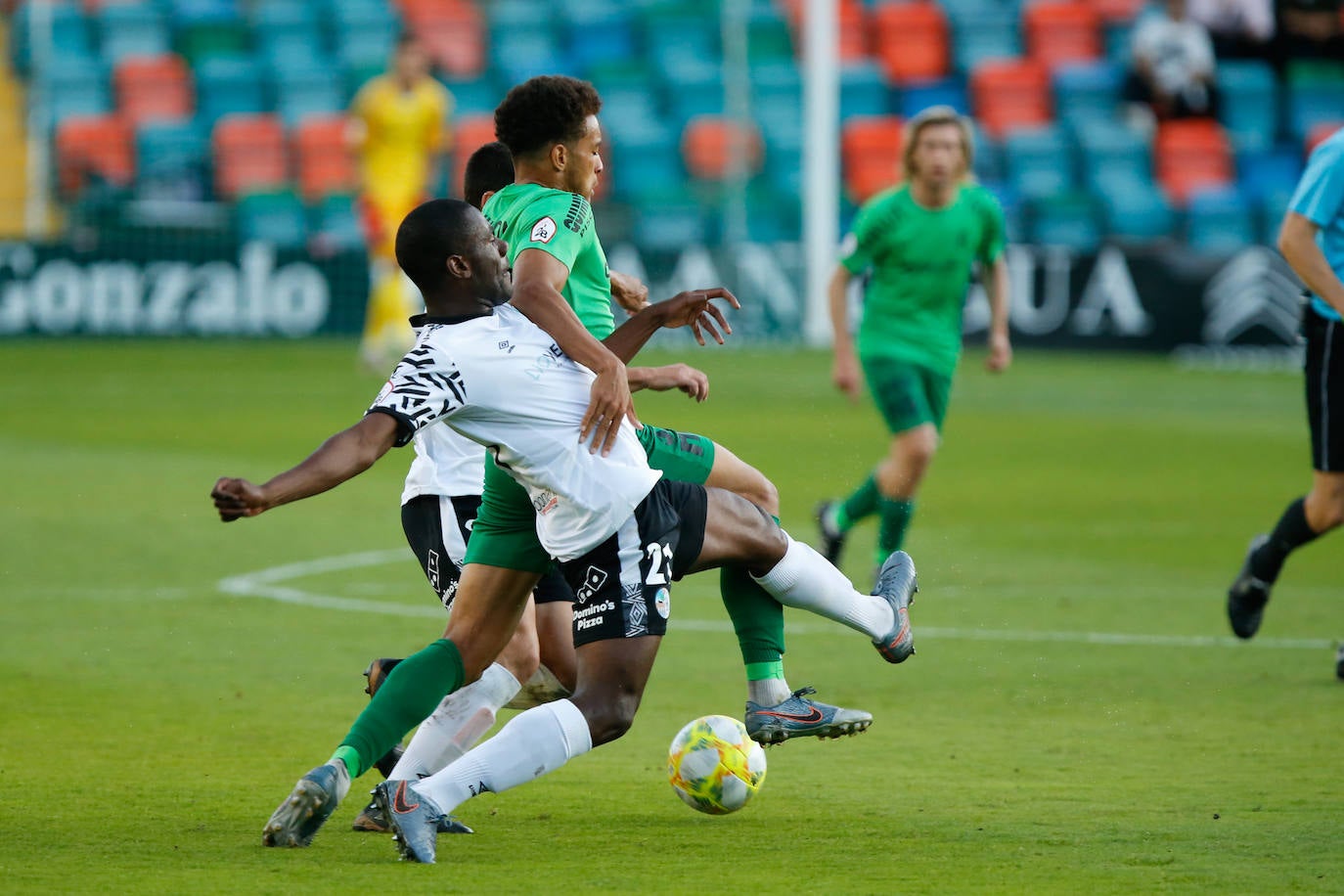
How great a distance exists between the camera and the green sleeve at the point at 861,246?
9.56m

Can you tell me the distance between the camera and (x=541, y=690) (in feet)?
18.6

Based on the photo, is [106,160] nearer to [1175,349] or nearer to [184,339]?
[184,339]

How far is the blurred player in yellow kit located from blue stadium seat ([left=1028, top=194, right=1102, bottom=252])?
8018mm

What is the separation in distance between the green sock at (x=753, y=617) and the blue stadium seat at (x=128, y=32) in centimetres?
2090

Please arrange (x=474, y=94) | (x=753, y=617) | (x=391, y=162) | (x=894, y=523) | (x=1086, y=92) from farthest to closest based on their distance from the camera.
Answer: (x=1086, y=92) < (x=474, y=94) < (x=391, y=162) < (x=894, y=523) < (x=753, y=617)

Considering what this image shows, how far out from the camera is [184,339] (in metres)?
21.5

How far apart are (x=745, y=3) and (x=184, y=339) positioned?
30.5 feet

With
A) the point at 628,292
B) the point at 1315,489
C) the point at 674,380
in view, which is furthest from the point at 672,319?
the point at 1315,489

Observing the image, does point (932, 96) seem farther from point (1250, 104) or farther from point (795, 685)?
point (795, 685)

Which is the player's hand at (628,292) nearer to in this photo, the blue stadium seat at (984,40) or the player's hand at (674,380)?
the player's hand at (674,380)

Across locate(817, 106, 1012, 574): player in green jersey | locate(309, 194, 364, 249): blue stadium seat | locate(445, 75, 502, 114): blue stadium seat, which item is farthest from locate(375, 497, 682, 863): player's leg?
locate(445, 75, 502, 114): blue stadium seat

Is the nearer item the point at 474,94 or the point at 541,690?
the point at 541,690

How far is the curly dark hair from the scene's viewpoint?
5.36m

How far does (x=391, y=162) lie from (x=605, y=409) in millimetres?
14892
